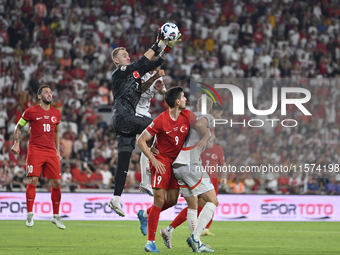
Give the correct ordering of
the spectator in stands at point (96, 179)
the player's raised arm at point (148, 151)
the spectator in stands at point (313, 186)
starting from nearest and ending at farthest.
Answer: the player's raised arm at point (148, 151) → the spectator in stands at point (96, 179) → the spectator in stands at point (313, 186)

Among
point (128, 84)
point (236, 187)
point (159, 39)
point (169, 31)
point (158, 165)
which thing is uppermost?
point (169, 31)

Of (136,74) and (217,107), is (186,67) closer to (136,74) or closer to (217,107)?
(217,107)

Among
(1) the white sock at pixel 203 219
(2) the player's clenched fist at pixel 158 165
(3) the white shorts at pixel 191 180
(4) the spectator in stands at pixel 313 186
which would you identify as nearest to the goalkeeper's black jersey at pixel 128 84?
(2) the player's clenched fist at pixel 158 165

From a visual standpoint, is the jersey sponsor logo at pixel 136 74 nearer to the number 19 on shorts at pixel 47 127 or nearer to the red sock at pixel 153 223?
the red sock at pixel 153 223

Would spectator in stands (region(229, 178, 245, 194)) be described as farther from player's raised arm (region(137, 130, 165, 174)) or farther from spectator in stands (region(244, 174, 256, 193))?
player's raised arm (region(137, 130, 165, 174))

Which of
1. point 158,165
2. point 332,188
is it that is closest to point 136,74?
point 158,165

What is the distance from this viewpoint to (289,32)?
24.1 metres

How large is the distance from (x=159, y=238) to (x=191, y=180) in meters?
3.25

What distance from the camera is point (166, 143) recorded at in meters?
8.41

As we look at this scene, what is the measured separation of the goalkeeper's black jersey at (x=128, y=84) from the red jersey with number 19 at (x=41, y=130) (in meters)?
2.37

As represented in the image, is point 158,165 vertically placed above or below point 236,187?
above

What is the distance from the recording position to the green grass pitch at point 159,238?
28.8 feet

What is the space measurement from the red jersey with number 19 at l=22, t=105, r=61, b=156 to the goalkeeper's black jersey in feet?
7.79

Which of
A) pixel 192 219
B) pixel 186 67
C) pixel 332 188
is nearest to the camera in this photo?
pixel 192 219
